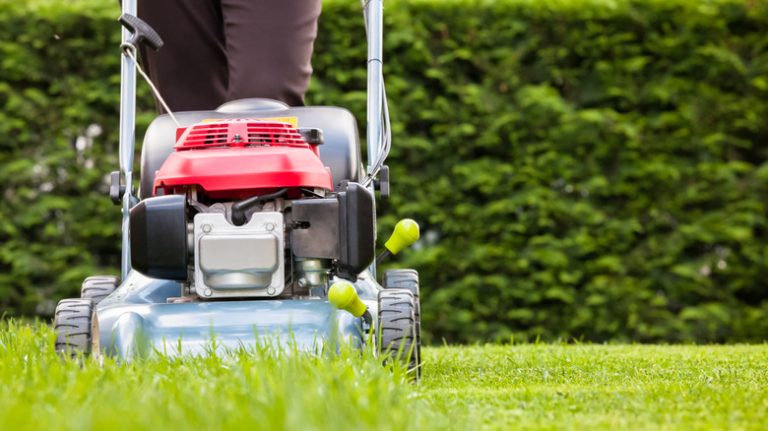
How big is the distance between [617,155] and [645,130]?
0.60 feet

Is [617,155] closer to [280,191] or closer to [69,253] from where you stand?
[69,253]

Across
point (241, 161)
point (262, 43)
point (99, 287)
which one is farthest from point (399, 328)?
point (99, 287)

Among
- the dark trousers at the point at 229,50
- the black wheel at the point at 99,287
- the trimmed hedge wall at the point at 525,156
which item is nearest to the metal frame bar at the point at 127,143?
the dark trousers at the point at 229,50

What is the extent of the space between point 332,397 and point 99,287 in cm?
182

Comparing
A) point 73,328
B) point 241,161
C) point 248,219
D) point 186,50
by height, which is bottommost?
point 73,328

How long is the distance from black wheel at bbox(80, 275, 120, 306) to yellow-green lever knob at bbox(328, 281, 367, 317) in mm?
1195

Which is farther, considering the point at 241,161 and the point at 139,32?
the point at 139,32

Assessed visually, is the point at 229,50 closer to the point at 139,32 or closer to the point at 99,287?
the point at 139,32

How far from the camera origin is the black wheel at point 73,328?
263cm

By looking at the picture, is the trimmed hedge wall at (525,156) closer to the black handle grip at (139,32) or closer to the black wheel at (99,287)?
the black wheel at (99,287)

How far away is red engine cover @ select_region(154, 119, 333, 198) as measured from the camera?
254 cm

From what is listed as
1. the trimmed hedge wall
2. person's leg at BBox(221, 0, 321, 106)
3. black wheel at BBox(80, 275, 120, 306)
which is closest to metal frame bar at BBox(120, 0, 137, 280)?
black wheel at BBox(80, 275, 120, 306)

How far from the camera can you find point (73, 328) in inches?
104

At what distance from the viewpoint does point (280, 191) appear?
8.44ft
